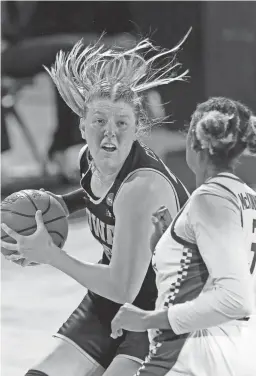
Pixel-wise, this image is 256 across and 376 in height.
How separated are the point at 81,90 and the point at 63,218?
0.43 m

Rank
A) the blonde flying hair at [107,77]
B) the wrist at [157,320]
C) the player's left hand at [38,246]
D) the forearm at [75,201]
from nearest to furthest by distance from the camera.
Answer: the wrist at [157,320] < the player's left hand at [38,246] < the blonde flying hair at [107,77] < the forearm at [75,201]

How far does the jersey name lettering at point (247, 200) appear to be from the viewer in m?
2.02

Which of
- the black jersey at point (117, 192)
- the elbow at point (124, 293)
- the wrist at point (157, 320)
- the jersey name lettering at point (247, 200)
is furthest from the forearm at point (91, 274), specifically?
the jersey name lettering at point (247, 200)

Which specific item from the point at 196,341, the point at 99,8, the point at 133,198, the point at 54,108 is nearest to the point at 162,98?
the point at 133,198

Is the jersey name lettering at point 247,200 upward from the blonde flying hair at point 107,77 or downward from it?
downward

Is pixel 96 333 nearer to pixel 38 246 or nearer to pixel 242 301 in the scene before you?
pixel 38 246

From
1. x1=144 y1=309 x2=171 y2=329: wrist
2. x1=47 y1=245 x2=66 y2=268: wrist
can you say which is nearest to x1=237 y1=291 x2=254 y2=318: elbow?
x1=144 y1=309 x2=171 y2=329: wrist

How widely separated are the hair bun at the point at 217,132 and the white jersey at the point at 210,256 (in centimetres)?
8

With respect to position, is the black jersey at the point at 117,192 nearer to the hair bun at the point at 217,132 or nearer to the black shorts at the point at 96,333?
the black shorts at the point at 96,333

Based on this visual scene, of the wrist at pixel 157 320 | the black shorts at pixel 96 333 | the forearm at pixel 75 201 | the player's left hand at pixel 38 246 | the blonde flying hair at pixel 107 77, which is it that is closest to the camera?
the wrist at pixel 157 320

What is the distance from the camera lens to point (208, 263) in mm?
1953

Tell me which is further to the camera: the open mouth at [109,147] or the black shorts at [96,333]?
the black shorts at [96,333]

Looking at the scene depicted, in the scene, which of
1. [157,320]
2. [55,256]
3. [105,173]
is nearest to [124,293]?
[55,256]

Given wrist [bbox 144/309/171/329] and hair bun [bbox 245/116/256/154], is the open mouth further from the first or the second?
wrist [bbox 144/309/171/329]
